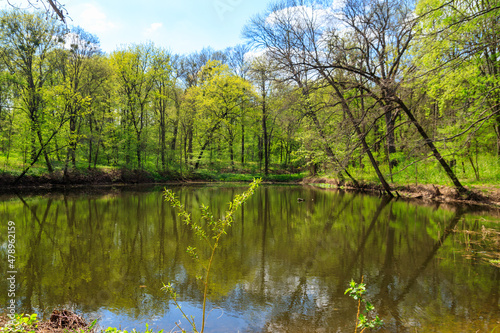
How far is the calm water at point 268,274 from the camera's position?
3.48 m

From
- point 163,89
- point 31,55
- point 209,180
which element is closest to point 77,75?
point 31,55

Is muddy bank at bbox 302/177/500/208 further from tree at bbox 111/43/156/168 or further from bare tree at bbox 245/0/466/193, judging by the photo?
tree at bbox 111/43/156/168

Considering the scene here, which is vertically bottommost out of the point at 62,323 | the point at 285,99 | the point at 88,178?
the point at 62,323

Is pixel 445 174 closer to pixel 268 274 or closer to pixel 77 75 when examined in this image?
pixel 268 274

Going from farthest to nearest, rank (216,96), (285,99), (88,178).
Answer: (216,96) < (88,178) < (285,99)

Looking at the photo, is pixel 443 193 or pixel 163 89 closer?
pixel 443 193

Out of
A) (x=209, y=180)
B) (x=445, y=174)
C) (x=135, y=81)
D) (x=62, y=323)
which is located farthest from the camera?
(x=209, y=180)

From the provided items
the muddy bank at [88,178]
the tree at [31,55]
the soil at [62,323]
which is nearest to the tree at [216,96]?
the muddy bank at [88,178]

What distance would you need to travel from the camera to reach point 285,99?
39.2ft

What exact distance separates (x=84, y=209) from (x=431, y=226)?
491 inches

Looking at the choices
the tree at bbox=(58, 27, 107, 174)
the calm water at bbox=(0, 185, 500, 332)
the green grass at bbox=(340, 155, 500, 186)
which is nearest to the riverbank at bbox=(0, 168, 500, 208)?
the green grass at bbox=(340, 155, 500, 186)

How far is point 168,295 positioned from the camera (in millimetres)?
4082

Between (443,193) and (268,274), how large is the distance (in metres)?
13.2

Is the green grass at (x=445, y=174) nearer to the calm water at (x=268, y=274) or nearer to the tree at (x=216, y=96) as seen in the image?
the calm water at (x=268, y=274)
